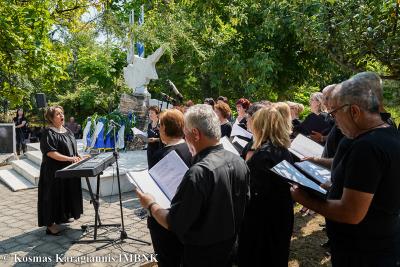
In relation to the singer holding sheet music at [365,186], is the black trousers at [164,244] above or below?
below

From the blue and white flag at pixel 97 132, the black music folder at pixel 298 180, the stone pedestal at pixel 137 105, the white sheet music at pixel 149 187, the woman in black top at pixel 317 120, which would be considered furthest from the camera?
the stone pedestal at pixel 137 105

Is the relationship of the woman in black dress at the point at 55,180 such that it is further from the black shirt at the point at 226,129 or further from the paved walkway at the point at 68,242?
the black shirt at the point at 226,129

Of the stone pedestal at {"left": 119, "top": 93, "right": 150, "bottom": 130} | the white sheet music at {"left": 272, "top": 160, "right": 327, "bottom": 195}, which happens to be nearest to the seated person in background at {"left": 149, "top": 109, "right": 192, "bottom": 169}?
the white sheet music at {"left": 272, "top": 160, "right": 327, "bottom": 195}

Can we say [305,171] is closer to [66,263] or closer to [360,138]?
[360,138]

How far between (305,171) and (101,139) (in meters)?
8.41

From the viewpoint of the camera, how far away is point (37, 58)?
5277 mm

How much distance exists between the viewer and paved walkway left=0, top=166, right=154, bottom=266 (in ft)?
14.0

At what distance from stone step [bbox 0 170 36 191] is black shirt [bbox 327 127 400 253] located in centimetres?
763

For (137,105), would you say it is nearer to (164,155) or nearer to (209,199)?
(164,155)

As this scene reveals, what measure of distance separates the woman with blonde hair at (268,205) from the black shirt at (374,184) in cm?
86

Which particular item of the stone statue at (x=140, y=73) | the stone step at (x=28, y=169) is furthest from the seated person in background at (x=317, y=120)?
the stone statue at (x=140, y=73)

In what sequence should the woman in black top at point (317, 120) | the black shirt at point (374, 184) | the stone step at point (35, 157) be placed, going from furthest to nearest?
the stone step at point (35, 157)
the woman in black top at point (317, 120)
the black shirt at point (374, 184)

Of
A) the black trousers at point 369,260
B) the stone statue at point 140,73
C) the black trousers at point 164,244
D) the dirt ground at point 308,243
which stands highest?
the stone statue at point 140,73

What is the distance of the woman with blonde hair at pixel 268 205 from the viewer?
10.1 ft
